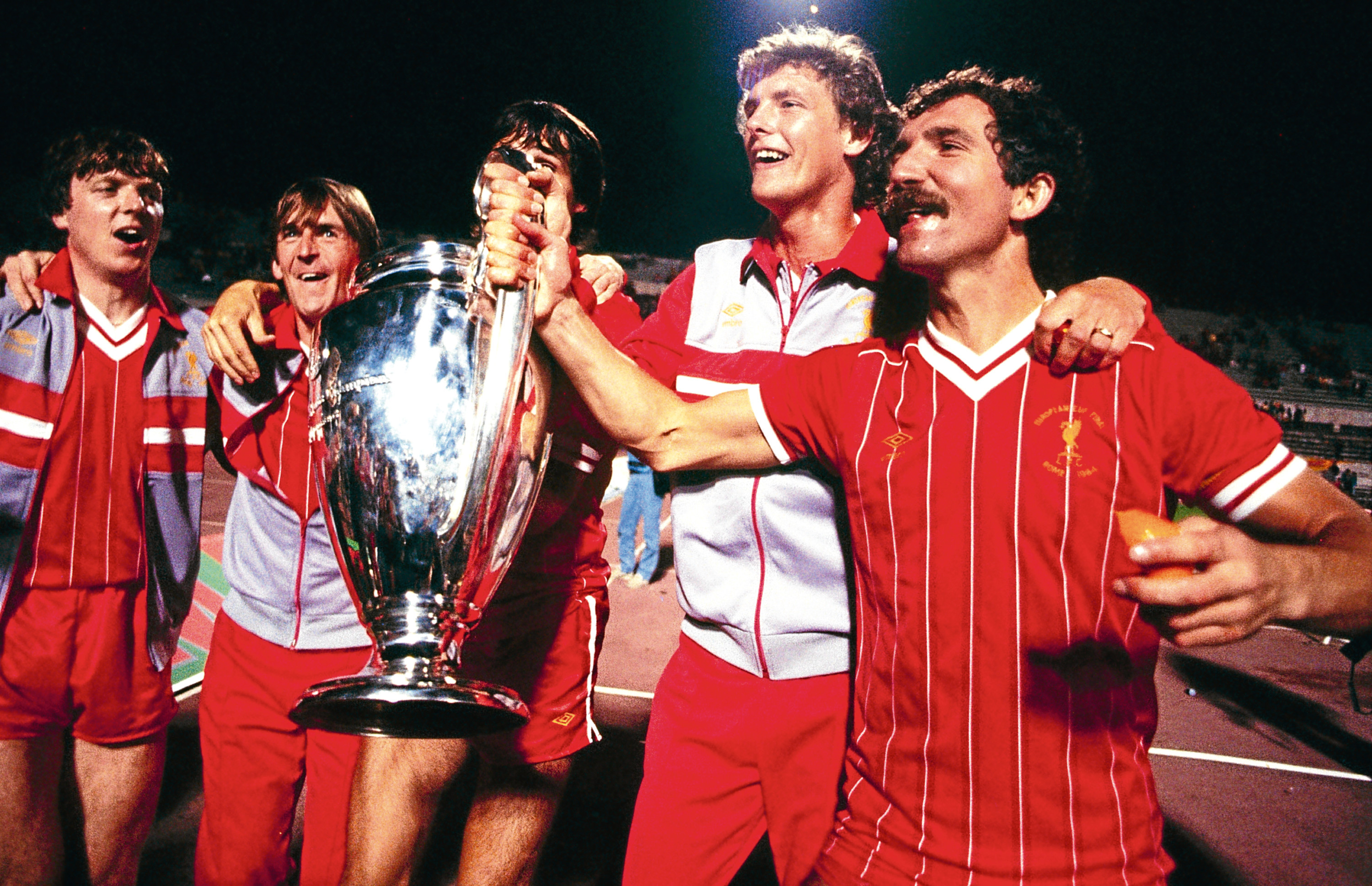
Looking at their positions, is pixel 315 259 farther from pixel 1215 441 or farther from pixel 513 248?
pixel 1215 441

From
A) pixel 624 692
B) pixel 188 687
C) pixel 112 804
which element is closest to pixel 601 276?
pixel 112 804

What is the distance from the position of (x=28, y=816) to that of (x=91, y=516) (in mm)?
847

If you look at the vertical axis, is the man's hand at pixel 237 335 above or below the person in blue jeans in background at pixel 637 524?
above

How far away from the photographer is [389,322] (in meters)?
1.27

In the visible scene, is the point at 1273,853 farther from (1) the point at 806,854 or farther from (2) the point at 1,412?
(2) the point at 1,412

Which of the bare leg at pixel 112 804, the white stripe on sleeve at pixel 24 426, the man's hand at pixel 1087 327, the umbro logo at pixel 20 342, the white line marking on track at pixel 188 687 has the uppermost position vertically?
the man's hand at pixel 1087 327

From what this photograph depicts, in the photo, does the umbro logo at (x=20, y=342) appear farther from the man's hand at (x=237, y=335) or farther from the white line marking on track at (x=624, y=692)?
the white line marking on track at (x=624, y=692)

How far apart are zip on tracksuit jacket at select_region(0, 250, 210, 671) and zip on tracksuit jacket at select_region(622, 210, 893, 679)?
59.5 inches

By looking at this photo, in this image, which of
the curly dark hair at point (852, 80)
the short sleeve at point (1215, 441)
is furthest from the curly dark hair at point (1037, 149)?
the short sleeve at point (1215, 441)

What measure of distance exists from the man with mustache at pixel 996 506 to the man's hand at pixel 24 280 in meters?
1.73

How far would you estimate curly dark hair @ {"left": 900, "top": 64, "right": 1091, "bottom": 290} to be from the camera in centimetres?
167

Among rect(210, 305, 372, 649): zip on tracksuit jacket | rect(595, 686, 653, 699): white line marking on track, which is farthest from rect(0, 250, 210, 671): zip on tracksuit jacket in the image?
rect(595, 686, 653, 699): white line marking on track

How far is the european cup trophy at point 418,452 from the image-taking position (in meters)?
1.24

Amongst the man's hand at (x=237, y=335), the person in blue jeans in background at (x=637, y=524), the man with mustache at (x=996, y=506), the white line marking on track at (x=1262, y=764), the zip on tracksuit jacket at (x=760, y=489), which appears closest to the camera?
the man with mustache at (x=996, y=506)
